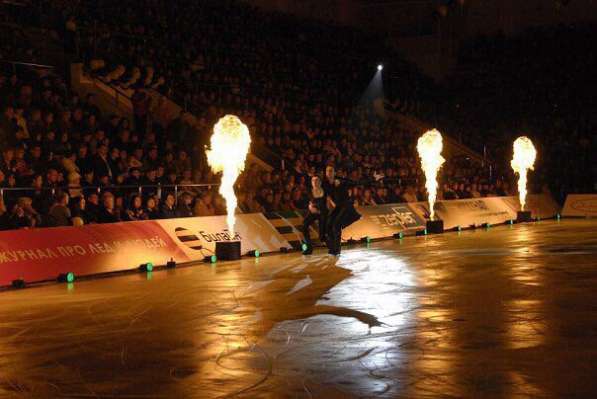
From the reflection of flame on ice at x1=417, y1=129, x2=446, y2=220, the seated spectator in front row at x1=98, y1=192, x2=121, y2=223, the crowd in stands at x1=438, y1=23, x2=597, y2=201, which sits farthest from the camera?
the crowd in stands at x1=438, y1=23, x2=597, y2=201

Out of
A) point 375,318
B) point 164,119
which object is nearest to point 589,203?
point 164,119

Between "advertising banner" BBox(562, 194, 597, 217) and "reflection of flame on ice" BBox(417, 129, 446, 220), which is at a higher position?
"reflection of flame on ice" BBox(417, 129, 446, 220)

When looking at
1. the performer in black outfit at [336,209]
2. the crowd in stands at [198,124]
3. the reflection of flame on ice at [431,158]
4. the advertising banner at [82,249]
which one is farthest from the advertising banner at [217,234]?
the reflection of flame on ice at [431,158]

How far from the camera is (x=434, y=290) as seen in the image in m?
13.5

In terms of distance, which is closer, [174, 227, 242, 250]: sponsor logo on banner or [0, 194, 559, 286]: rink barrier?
[0, 194, 559, 286]: rink barrier

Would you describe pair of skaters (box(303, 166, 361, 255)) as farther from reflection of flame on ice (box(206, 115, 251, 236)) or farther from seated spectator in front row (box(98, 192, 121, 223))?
seated spectator in front row (box(98, 192, 121, 223))

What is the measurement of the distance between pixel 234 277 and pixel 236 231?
5.12 metres

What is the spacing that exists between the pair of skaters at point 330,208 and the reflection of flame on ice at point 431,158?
9338mm

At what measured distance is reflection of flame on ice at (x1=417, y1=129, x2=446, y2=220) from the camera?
100ft

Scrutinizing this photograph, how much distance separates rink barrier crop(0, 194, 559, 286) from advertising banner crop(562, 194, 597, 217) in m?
12.9

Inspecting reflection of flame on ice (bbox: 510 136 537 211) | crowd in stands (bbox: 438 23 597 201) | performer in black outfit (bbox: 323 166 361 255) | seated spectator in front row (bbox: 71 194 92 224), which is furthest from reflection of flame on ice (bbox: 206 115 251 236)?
crowd in stands (bbox: 438 23 597 201)

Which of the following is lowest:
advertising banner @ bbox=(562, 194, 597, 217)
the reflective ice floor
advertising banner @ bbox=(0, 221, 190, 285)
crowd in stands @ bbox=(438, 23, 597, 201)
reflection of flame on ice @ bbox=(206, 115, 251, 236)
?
the reflective ice floor

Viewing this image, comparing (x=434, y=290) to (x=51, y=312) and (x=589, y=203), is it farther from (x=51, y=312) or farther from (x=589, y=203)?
(x=589, y=203)

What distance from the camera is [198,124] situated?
84.1 feet
